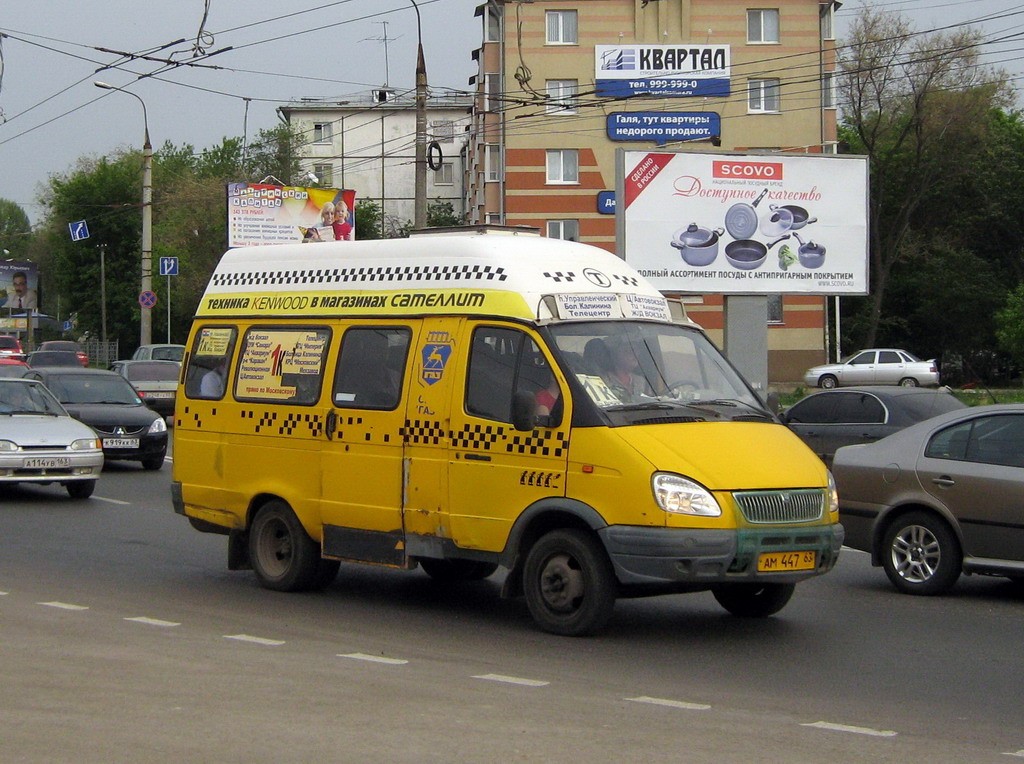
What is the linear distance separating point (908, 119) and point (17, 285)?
64625 millimetres

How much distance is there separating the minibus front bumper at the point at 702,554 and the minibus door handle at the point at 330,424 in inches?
97.2

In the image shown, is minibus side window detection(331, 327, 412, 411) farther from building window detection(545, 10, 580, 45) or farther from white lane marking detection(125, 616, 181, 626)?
building window detection(545, 10, 580, 45)

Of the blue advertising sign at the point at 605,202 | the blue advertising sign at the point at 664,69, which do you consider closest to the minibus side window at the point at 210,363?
the blue advertising sign at the point at 664,69

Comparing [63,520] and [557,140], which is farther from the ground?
[557,140]

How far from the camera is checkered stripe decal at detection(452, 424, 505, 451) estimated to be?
9.14 meters

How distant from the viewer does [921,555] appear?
10844mm

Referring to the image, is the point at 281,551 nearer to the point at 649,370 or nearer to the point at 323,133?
the point at 649,370

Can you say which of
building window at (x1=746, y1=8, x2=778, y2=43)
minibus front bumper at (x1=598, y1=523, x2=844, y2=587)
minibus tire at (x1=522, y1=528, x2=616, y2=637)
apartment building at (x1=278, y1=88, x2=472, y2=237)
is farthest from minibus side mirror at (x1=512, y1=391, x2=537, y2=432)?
apartment building at (x1=278, y1=88, x2=472, y2=237)

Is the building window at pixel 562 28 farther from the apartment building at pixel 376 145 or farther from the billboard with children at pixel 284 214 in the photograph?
the apartment building at pixel 376 145

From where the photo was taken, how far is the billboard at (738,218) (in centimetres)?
2766

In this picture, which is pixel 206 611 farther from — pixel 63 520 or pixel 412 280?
pixel 63 520

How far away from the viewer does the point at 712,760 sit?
5.89 metres

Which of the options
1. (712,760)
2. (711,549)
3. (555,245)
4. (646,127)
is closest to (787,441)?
(711,549)

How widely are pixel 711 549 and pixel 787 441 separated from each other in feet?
3.69
